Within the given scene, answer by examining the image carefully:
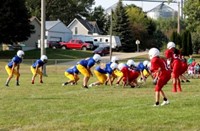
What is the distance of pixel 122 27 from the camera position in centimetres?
9012

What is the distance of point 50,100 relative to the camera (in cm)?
1627

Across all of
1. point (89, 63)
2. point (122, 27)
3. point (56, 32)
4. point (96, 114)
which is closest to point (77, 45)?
point (122, 27)

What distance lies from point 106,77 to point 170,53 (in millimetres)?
5492

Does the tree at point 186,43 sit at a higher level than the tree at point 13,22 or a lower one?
lower

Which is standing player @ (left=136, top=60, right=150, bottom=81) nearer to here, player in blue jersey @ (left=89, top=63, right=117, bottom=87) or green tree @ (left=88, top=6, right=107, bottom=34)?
player in blue jersey @ (left=89, top=63, right=117, bottom=87)

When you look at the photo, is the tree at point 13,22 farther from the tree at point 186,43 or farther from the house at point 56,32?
the house at point 56,32

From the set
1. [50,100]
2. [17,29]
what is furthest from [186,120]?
[17,29]

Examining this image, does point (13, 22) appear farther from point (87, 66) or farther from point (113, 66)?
point (87, 66)

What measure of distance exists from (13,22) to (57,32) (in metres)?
36.5

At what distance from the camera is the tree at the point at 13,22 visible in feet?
194

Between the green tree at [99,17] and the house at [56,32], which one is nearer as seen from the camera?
the house at [56,32]

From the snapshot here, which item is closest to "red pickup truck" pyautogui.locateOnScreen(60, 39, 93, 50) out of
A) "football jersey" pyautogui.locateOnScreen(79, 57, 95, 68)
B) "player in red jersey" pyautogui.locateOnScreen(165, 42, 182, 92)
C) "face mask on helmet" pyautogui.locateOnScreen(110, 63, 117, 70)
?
"face mask on helmet" pyautogui.locateOnScreen(110, 63, 117, 70)

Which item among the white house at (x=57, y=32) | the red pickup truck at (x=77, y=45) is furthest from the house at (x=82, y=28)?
the red pickup truck at (x=77, y=45)

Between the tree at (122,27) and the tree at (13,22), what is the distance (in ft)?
95.0
